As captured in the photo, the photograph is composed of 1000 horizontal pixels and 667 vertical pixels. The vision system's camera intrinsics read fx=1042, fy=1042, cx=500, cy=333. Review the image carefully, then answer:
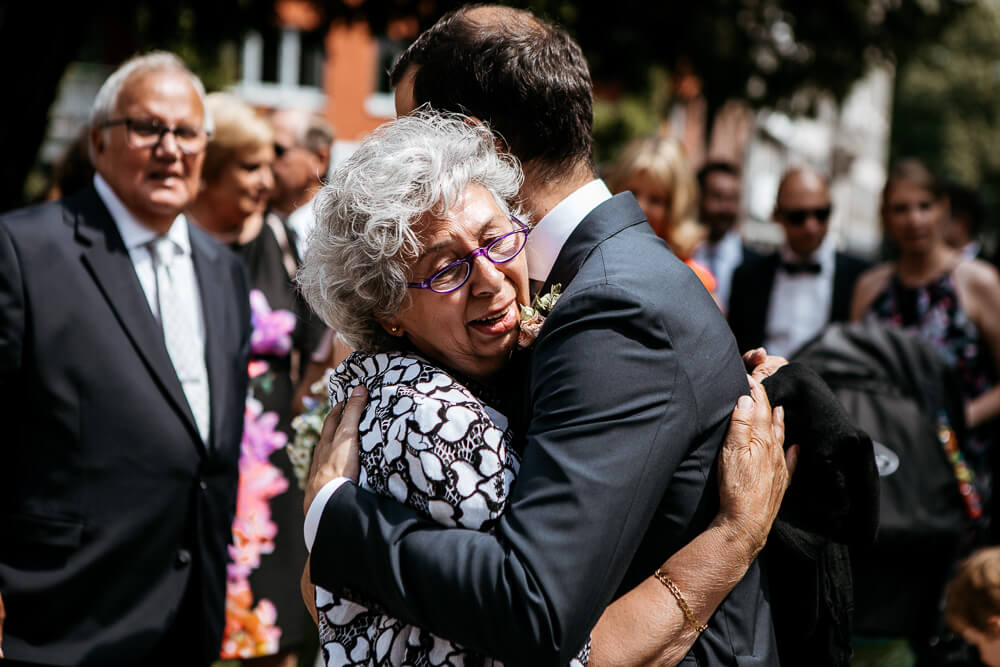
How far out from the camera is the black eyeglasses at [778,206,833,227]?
232 inches

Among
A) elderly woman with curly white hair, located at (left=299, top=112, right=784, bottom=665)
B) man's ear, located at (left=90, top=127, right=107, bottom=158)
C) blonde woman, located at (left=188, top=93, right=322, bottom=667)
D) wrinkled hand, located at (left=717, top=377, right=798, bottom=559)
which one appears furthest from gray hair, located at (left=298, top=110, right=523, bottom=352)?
blonde woman, located at (left=188, top=93, right=322, bottom=667)

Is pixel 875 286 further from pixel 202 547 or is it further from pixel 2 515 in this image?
pixel 2 515

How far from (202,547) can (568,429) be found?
216 centimetres

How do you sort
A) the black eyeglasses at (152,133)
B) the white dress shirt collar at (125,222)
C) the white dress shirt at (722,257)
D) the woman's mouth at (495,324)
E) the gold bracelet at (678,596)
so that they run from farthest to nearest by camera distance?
the white dress shirt at (722,257), the black eyeglasses at (152,133), the white dress shirt collar at (125,222), the woman's mouth at (495,324), the gold bracelet at (678,596)

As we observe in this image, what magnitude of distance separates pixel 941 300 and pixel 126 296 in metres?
3.98

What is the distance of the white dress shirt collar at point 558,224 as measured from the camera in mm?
2023

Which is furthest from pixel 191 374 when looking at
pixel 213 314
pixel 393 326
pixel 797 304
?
pixel 797 304

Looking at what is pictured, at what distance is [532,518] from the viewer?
1626mm

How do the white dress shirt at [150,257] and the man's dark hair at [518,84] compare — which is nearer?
the man's dark hair at [518,84]

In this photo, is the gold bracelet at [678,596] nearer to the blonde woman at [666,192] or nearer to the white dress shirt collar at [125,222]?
the white dress shirt collar at [125,222]

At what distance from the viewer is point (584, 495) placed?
5.34ft

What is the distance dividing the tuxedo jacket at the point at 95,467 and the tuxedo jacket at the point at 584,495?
1.64 metres

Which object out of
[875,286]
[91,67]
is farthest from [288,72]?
[875,286]

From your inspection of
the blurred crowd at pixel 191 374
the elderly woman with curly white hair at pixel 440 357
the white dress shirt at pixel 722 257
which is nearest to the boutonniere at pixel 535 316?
the elderly woman with curly white hair at pixel 440 357
